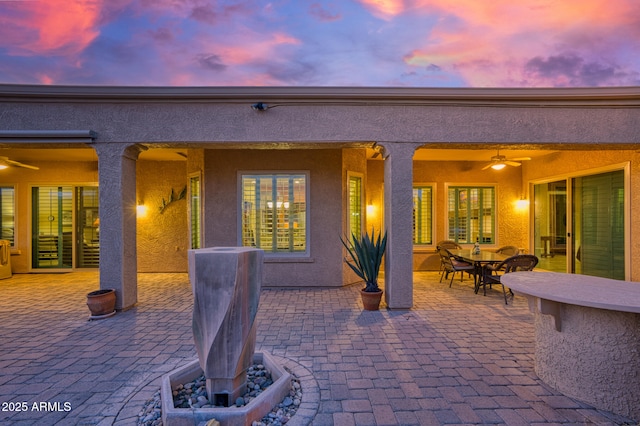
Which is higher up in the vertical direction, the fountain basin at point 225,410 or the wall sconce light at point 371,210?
the wall sconce light at point 371,210

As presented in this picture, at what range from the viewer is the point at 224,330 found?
210 cm

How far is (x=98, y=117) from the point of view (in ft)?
15.1

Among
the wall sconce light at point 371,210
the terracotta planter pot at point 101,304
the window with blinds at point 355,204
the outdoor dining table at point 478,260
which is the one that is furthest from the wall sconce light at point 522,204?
the terracotta planter pot at point 101,304

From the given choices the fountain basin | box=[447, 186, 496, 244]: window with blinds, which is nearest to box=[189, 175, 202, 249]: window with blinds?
the fountain basin

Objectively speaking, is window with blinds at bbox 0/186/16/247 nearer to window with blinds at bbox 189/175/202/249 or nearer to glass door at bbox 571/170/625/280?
window with blinds at bbox 189/175/202/249

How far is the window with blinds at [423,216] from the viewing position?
823 cm

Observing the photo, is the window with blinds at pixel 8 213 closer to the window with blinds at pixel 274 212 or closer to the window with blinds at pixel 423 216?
the window with blinds at pixel 274 212

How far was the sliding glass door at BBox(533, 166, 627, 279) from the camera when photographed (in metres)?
5.88

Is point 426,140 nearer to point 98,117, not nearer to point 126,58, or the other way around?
point 98,117

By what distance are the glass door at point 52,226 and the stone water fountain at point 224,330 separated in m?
8.08

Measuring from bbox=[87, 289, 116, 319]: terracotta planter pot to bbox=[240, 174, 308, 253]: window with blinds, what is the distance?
2605mm

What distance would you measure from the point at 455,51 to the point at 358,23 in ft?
8.38

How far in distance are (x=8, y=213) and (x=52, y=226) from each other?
117 cm

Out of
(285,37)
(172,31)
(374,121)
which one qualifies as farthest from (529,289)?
(172,31)
